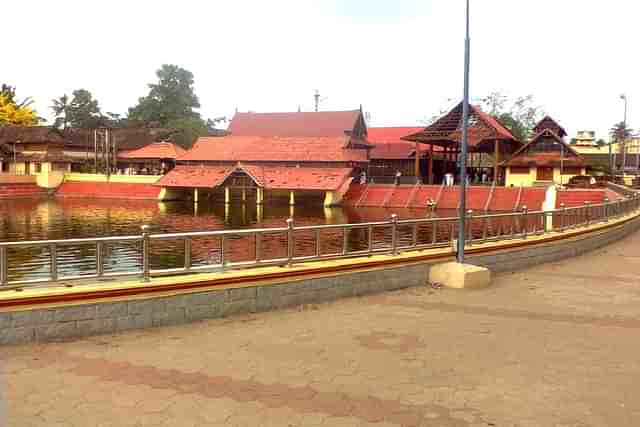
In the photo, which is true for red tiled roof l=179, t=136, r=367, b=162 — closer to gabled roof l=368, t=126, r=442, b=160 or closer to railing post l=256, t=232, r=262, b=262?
gabled roof l=368, t=126, r=442, b=160

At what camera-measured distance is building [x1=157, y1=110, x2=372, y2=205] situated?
49.1m

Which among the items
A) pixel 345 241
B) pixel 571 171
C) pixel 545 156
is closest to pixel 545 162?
pixel 545 156

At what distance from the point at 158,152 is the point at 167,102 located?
109ft

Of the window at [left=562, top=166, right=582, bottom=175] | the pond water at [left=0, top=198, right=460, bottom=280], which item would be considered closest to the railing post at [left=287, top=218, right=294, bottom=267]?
the pond water at [left=0, top=198, right=460, bottom=280]

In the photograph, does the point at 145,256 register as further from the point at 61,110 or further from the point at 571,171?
the point at 61,110

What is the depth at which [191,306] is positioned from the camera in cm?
696

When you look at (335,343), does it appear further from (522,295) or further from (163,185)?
(163,185)

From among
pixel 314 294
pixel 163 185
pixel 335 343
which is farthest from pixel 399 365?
pixel 163 185

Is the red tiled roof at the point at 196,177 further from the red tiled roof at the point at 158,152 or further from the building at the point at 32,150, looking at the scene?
the building at the point at 32,150

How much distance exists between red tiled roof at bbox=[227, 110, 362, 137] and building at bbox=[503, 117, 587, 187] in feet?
55.7

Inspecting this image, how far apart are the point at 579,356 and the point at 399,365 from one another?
2015 mm

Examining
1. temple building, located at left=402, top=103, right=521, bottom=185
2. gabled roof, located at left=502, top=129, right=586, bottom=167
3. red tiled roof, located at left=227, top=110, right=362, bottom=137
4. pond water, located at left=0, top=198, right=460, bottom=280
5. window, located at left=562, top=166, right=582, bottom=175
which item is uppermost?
red tiled roof, located at left=227, top=110, right=362, bottom=137

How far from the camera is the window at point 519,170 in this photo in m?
49.2

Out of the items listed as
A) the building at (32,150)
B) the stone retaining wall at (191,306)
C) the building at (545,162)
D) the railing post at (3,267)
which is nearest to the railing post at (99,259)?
the stone retaining wall at (191,306)
